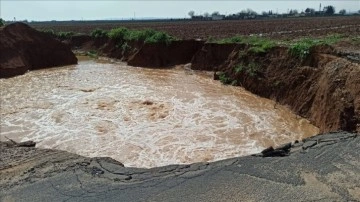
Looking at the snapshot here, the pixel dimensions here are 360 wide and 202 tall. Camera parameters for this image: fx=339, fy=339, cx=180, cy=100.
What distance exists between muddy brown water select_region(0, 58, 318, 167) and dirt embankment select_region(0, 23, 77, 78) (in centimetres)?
386

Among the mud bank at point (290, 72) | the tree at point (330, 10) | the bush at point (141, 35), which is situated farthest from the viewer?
the tree at point (330, 10)

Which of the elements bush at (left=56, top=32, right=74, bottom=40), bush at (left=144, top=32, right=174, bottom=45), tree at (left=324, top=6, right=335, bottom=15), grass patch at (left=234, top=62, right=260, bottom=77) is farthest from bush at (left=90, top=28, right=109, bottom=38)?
tree at (left=324, top=6, right=335, bottom=15)

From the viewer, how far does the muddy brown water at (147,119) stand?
34.0ft

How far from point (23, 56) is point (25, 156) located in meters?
20.4

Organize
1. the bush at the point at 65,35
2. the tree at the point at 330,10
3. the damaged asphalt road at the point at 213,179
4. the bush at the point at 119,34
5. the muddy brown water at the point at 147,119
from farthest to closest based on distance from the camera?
the tree at the point at 330,10
the bush at the point at 65,35
the bush at the point at 119,34
the muddy brown water at the point at 147,119
the damaged asphalt road at the point at 213,179

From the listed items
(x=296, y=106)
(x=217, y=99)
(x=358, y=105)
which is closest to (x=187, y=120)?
(x=217, y=99)

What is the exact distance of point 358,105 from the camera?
1012 cm

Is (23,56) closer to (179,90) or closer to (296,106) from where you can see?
(179,90)

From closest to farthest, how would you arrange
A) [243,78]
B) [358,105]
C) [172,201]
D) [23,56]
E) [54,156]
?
Result: [172,201], [54,156], [358,105], [243,78], [23,56]

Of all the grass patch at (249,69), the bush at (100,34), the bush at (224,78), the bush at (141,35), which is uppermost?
the bush at (100,34)

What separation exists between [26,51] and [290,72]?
21.0m

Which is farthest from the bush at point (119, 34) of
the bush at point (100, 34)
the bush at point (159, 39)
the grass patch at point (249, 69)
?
the grass patch at point (249, 69)

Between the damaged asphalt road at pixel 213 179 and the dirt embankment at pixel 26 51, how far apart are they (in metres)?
19.3

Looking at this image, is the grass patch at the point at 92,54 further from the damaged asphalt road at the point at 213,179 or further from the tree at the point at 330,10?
the tree at the point at 330,10
